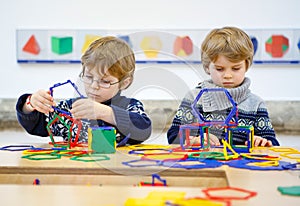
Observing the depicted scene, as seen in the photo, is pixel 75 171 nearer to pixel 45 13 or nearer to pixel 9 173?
pixel 9 173

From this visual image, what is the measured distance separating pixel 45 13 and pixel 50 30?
→ 0.09 meters

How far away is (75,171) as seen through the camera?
2.69 ft

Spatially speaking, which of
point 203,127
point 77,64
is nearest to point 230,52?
point 203,127

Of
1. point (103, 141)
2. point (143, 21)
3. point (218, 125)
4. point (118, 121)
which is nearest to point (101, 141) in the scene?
point (103, 141)

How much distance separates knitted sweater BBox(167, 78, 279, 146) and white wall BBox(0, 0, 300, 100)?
0.80 metres

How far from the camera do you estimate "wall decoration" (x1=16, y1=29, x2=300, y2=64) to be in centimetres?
216

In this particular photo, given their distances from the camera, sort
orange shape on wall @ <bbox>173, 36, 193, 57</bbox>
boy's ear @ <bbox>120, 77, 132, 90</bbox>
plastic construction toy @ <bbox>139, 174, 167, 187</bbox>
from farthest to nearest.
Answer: orange shape on wall @ <bbox>173, 36, 193, 57</bbox>
boy's ear @ <bbox>120, 77, 132, 90</bbox>
plastic construction toy @ <bbox>139, 174, 167, 187</bbox>

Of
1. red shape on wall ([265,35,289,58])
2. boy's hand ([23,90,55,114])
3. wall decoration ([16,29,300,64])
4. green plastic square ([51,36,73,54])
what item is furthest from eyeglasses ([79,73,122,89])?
red shape on wall ([265,35,289,58])

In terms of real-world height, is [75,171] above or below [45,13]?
below

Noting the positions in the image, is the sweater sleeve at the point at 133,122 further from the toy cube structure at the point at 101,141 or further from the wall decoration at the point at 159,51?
the wall decoration at the point at 159,51

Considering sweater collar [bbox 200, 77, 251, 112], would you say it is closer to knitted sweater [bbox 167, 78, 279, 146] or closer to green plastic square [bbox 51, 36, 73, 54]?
knitted sweater [bbox 167, 78, 279, 146]

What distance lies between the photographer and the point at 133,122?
1200mm

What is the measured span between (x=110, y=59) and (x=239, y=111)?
413 mm

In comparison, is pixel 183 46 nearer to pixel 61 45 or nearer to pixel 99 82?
pixel 61 45
